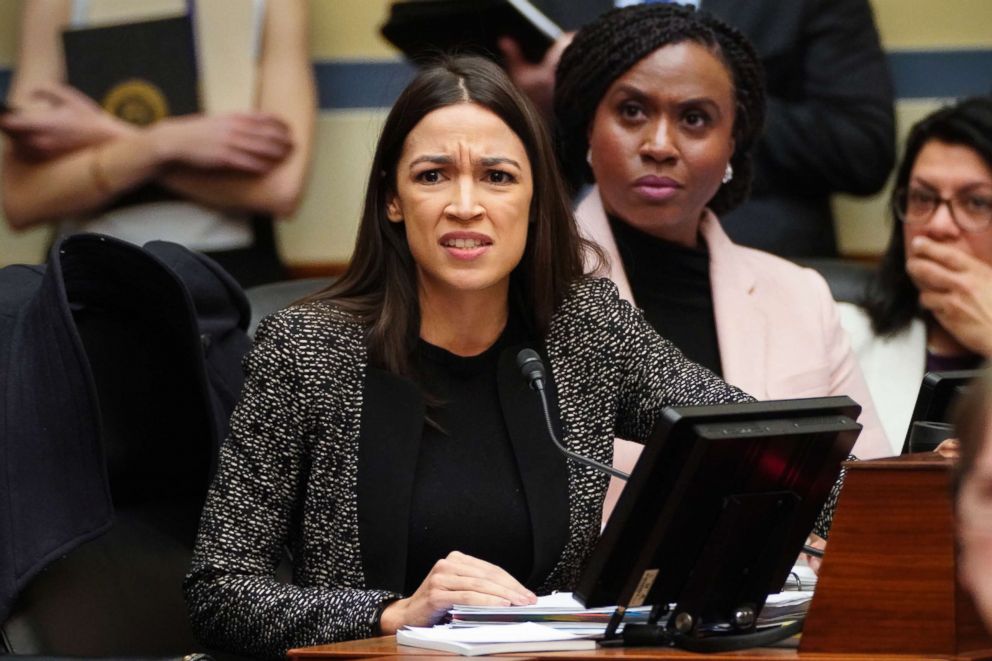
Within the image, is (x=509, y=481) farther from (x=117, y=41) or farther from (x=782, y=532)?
(x=117, y=41)

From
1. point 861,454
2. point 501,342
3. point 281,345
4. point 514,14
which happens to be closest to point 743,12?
point 514,14

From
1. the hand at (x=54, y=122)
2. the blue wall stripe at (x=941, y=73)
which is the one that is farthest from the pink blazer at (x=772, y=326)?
the hand at (x=54, y=122)

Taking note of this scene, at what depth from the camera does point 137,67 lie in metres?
3.73

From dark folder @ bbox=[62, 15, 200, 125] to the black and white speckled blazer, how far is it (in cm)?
168

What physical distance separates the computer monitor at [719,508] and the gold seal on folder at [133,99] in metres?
2.45

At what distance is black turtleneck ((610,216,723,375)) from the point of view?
9.41ft

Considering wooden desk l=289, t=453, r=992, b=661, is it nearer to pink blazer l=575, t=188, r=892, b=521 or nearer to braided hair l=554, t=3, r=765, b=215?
pink blazer l=575, t=188, r=892, b=521

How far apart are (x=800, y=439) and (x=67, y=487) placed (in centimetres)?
99

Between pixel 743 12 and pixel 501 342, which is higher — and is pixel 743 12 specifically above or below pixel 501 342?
above

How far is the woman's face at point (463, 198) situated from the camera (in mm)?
2172

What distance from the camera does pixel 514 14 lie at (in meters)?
3.23

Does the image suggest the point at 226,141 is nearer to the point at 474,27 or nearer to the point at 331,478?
the point at 474,27

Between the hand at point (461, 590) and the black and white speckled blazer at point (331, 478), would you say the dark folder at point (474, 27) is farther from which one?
the hand at point (461, 590)

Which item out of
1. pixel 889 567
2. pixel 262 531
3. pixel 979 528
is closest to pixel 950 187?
A: pixel 262 531
